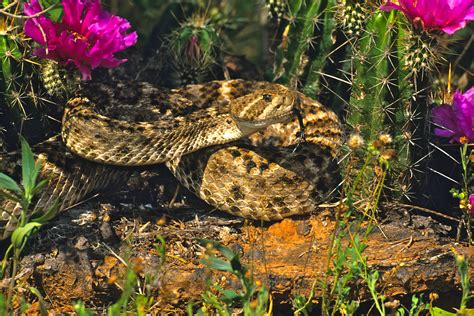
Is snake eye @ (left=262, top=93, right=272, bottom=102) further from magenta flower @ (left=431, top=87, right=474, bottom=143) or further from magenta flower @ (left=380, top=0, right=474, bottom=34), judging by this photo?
magenta flower @ (left=431, top=87, right=474, bottom=143)

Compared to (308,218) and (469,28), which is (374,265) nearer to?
(308,218)

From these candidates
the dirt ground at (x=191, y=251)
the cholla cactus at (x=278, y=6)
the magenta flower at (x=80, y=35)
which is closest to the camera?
the dirt ground at (x=191, y=251)

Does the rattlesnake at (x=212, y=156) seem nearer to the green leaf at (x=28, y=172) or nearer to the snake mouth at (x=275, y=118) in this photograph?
the snake mouth at (x=275, y=118)

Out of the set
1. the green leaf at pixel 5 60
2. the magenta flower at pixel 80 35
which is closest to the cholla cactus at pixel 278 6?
the magenta flower at pixel 80 35

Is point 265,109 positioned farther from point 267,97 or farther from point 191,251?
point 191,251

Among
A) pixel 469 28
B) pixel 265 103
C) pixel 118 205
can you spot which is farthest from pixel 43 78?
pixel 469 28

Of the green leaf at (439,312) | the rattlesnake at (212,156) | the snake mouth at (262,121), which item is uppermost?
the snake mouth at (262,121)

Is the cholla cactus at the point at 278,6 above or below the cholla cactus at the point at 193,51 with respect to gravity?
above
